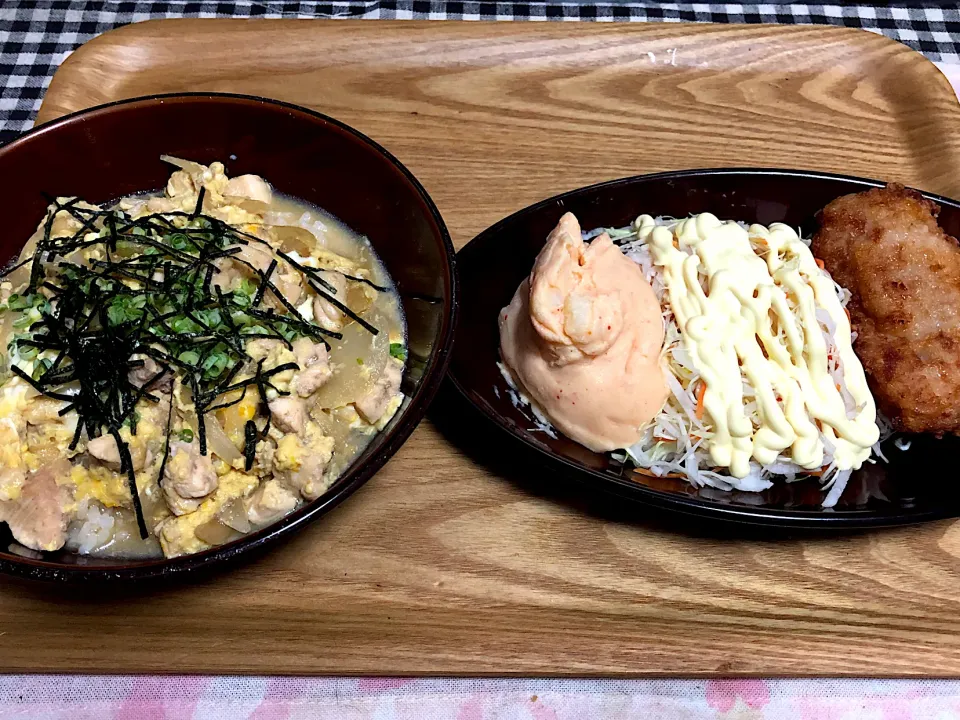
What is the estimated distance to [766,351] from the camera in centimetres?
188

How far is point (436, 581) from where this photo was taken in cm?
174

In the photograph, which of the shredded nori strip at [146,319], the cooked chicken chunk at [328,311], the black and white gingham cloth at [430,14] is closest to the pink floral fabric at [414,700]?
the shredded nori strip at [146,319]

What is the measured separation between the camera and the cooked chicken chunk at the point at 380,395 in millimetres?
1689

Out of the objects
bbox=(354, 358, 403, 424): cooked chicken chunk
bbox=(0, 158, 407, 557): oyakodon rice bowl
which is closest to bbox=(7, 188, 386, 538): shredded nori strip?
bbox=(0, 158, 407, 557): oyakodon rice bowl

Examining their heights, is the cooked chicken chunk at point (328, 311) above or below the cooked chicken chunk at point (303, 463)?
above

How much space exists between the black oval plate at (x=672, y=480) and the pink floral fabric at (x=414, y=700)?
448 mm

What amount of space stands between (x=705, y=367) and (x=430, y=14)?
7.64ft

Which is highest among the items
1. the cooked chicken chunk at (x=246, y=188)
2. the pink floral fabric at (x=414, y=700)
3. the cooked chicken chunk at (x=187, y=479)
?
the cooked chicken chunk at (x=246, y=188)

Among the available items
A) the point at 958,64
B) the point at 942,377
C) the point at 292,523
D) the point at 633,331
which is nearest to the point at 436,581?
the point at 292,523

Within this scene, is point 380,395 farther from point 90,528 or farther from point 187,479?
point 90,528

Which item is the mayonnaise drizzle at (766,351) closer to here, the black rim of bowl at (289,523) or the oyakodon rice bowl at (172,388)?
the black rim of bowl at (289,523)

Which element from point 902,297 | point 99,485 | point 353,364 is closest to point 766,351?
point 902,297

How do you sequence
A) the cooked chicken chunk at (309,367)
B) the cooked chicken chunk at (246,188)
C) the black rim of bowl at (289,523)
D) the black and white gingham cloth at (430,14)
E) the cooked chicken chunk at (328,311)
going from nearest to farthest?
the black rim of bowl at (289,523) → the cooked chicken chunk at (309,367) → the cooked chicken chunk at (328,311) → the cooked chicken chunk at (246,188) → the black and white gingham cloth at (430,14)

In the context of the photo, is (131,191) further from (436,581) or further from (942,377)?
(942,377)
